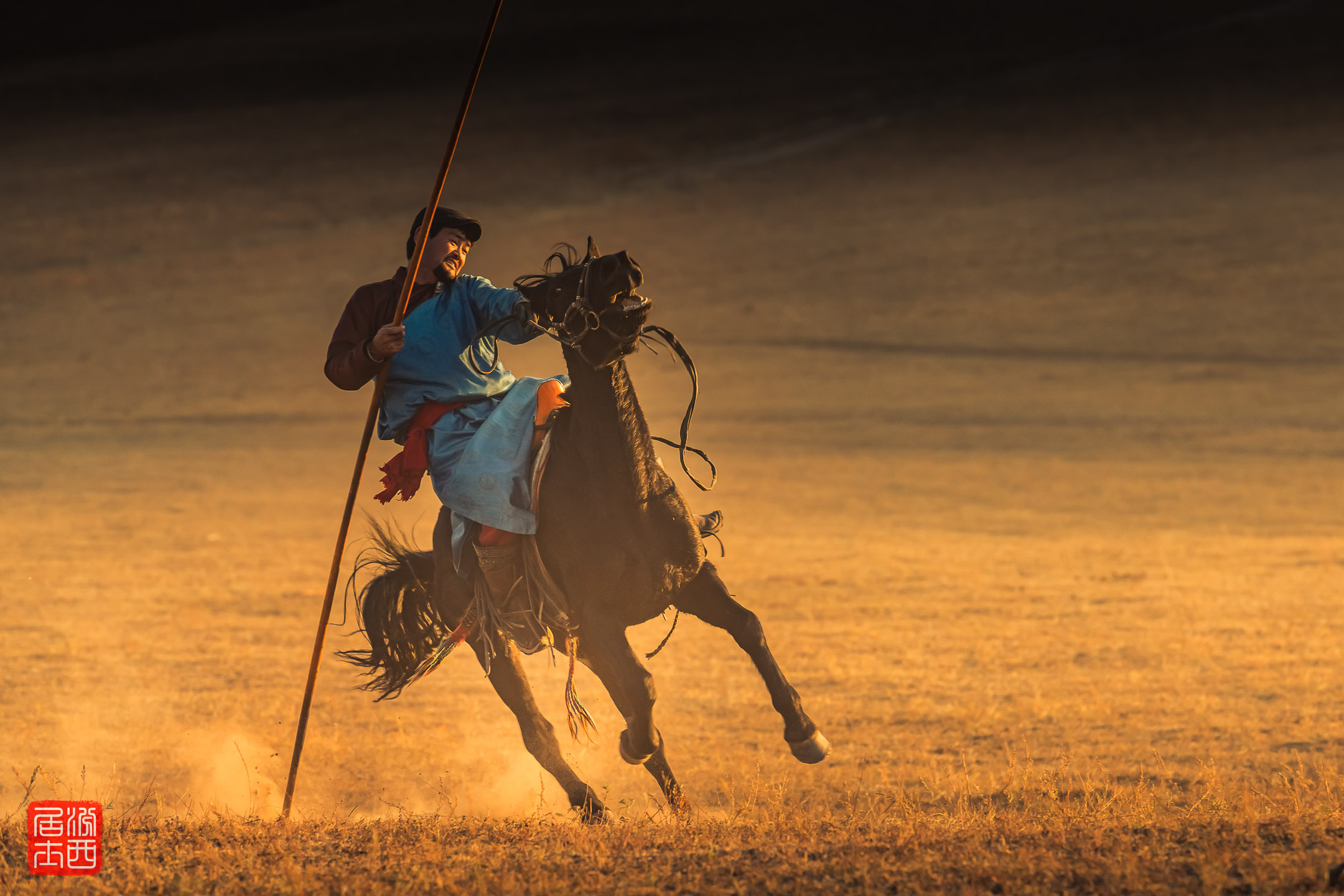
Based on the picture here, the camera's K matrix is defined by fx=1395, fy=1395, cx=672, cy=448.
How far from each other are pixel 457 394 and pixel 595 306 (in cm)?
101

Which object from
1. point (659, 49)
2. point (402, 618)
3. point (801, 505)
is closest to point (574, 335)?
point (402, 618)

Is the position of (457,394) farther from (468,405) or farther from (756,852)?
(756,852)

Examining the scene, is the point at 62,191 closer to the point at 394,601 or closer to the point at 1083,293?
the point at 1083,293

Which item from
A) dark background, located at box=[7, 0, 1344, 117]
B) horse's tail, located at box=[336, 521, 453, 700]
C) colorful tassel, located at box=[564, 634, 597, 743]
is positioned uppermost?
dark background, located at box=[7, 0, 1344, 117]

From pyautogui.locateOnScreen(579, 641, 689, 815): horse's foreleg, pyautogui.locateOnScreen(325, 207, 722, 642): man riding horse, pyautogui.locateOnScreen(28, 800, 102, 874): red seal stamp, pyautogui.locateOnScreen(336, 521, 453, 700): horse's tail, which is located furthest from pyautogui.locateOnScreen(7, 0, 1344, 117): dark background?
pyautogui.locateOnScreen(28, 800, 102, 874): red seal stamp

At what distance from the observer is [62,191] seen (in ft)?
147

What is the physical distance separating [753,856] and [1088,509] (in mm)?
13181

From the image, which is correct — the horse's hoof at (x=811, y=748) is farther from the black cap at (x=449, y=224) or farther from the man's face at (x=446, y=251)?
the black cap at (x=449, y=224)

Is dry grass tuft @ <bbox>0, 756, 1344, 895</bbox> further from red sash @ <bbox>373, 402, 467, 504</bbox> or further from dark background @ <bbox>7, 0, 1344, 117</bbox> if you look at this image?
dark background @ <bbox>7, 0, 1344, 117</bbox>

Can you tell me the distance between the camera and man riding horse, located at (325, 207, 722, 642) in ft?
18.5

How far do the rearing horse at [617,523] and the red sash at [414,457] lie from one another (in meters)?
0.56

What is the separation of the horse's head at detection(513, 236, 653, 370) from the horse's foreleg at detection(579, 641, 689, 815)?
4.04 ft

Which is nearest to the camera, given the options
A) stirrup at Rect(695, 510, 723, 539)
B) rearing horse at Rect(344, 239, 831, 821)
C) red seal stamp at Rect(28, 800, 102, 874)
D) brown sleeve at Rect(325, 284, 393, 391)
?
red seal stamp at Rect(28, 800, 102, 874)

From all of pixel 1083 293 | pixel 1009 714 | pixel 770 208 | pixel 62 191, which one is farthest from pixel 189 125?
pixel 1009 714
